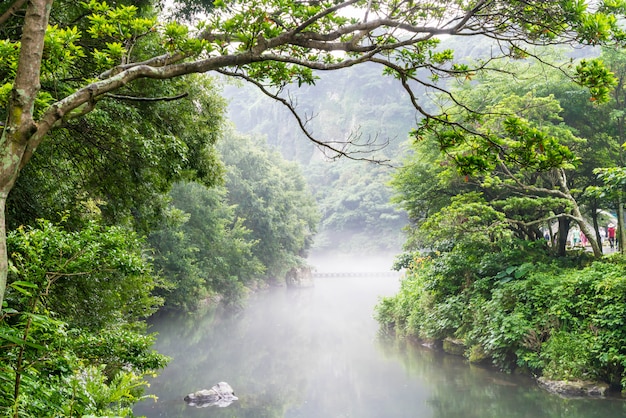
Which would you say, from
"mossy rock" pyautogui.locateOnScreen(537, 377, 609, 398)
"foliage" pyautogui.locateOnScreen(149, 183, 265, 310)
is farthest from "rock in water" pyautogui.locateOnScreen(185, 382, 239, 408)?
"foliage" pyautogui.locateOnScreen(149, 183, 265, 310)

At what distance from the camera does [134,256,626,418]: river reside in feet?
31.0

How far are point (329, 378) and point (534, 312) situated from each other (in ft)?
16.0

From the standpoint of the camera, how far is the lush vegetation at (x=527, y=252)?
30.1 feet

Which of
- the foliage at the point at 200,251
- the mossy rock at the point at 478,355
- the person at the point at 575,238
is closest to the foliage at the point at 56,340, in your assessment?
the mossy rock at the point at 478,355

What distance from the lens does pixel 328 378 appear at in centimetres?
1239

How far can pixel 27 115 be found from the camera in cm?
243

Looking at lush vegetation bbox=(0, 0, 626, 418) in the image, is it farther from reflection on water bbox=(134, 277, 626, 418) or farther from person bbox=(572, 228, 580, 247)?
person bbox=(572, 228, 580, 247)

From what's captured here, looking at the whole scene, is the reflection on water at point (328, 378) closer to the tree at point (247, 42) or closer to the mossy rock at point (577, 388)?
the mossy rock at point (577, 388)

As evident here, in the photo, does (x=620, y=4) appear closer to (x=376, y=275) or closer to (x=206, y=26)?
(x=206, y=26)

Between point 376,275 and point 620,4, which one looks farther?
point 376,275

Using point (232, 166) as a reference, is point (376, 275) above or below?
below

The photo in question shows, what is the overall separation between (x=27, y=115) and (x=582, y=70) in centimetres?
308

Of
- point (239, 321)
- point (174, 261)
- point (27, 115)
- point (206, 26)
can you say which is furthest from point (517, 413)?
point (239, 321)

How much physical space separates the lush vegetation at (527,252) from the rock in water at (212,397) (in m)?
5.43
